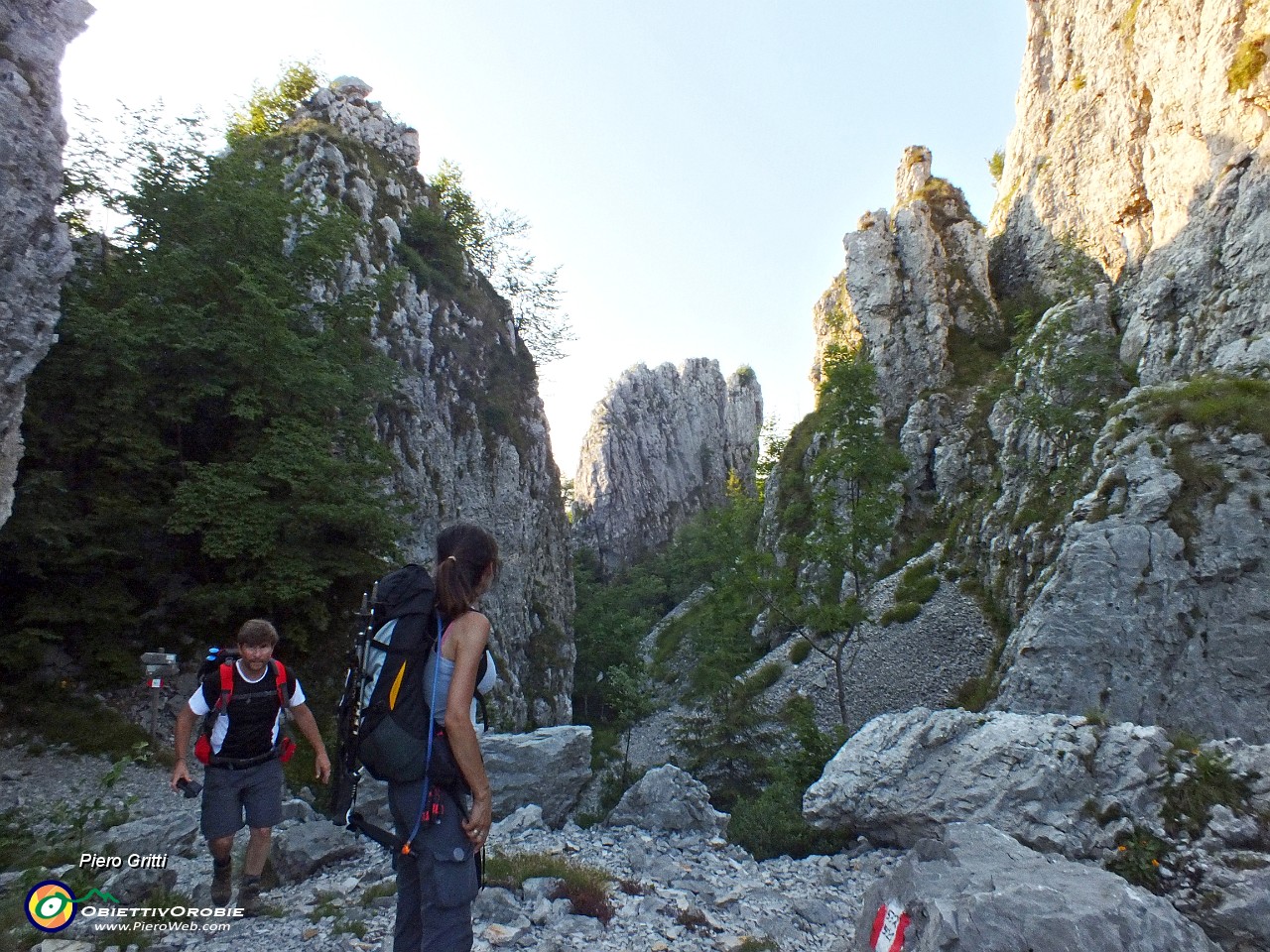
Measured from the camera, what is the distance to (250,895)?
5.59 m

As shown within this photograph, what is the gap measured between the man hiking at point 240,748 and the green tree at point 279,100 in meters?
29.5

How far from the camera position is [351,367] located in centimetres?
1642

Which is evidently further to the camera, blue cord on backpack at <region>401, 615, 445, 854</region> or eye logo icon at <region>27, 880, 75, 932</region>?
eye logo icon at <region>27, 880, 75, 932</region>

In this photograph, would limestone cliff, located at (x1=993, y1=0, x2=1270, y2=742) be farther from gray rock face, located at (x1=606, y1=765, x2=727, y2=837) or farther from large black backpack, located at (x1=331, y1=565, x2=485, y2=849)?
large black backpack, located at (x1=331, y1=565, x2=485, y2=849)

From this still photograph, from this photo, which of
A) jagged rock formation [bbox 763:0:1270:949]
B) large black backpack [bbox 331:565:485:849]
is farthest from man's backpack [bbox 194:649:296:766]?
jagged rock formation [bbox 763:0:1270:949]

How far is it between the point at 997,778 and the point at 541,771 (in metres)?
6.43

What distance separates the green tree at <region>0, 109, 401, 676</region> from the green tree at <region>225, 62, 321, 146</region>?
16.6 meters

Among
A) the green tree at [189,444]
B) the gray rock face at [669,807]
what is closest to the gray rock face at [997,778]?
the gray rock face at [669,807]

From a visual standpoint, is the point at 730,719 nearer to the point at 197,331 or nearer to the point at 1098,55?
the point at 197,331

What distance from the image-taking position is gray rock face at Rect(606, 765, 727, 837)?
883cm

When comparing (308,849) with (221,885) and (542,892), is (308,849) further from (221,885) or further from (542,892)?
(542,892)

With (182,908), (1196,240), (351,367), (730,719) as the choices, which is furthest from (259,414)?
(1196,240)

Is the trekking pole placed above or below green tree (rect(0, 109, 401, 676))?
below

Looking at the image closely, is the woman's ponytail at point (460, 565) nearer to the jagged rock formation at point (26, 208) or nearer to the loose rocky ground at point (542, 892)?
the loose rocky ground at point (542, 892)
